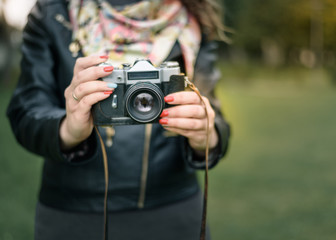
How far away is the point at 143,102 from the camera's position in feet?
5.30

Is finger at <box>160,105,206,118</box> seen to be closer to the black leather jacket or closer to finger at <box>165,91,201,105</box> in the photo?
finger at <box>165,91,201,105</box>

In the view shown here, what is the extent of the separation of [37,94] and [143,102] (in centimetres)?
45

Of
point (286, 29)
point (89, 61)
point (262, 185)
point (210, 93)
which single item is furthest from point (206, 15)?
point (286, 29)

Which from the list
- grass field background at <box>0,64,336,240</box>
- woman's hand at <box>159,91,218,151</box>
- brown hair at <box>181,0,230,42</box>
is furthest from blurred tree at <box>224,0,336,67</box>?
woman's hand at <box>159,91,218,151</box>

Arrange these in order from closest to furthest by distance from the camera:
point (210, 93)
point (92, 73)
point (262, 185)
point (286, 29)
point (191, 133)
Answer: point (92, 73), point (191, 133), point (210, 93), point (262, 185), point (286, 29)

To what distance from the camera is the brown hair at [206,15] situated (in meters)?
2.01

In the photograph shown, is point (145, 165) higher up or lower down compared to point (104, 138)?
lower down

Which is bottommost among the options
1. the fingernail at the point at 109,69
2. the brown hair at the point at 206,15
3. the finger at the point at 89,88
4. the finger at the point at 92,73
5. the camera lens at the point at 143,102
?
the camera lens at the point at 143,102

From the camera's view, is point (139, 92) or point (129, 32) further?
point (129, 32)

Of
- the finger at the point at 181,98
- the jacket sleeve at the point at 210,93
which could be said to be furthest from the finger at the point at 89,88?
the jacket sleeve at the point at 210,93

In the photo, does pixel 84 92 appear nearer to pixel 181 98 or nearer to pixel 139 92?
pixel 139 92

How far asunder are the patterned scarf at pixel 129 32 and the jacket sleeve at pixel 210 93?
7cm

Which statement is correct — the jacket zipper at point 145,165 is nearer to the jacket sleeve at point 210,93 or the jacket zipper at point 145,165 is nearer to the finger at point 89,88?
the jacket sleeve at point 210,93

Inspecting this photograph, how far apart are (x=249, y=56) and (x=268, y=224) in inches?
2087
